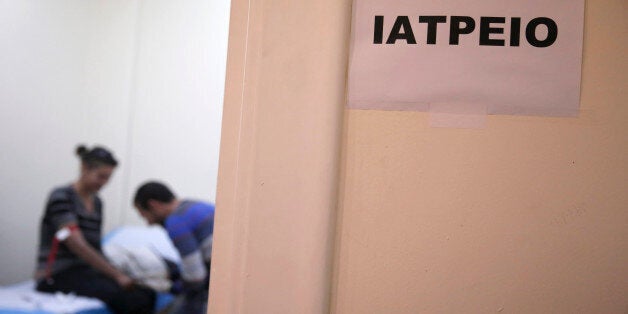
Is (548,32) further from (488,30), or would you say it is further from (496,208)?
(496,208)

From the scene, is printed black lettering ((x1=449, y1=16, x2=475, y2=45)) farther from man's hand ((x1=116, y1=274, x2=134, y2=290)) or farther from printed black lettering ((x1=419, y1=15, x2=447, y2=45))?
man's hand ((x1=116, y1=274, x2=134, y2=290))

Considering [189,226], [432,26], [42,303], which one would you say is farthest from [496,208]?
[42,303]

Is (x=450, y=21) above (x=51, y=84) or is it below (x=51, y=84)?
below

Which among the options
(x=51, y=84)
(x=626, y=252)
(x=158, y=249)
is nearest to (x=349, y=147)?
(x=626, y=252)

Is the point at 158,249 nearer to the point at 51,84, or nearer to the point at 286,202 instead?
the point at 51,84

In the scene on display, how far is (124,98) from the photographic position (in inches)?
136

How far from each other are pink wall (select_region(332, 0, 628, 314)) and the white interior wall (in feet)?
9.49

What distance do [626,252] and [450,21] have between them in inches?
12.0

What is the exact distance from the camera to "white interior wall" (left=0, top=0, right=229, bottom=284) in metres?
3.27

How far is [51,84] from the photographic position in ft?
10.9

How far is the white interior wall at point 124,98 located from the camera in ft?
10.7

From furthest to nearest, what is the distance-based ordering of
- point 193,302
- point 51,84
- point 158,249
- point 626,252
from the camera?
1. point 51,84
2. point 158,249
3. point 193,302
4. point 626,252

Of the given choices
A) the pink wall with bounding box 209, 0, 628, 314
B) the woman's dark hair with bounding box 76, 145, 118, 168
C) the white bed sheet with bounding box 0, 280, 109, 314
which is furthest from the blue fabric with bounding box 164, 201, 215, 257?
the pink wall with bounding box 209, 0, 628, 314

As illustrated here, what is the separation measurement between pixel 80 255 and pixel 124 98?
1.29 metres
